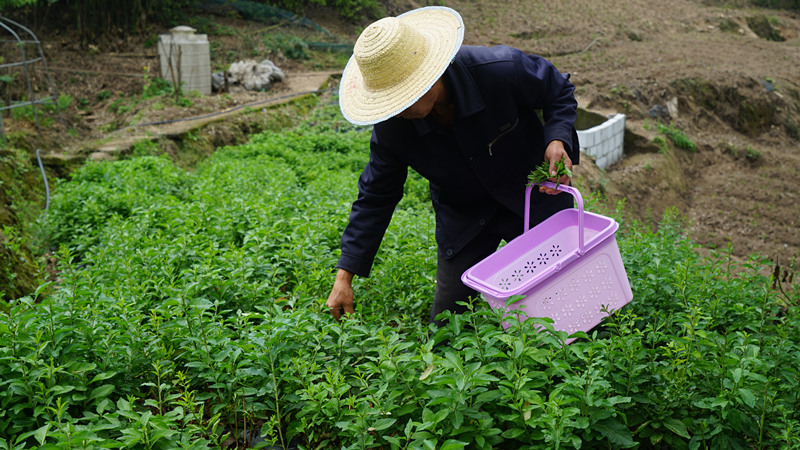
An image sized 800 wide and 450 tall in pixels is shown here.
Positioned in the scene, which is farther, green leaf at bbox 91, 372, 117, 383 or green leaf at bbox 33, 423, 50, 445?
green leaf at bbox 91, 372, 117, 383

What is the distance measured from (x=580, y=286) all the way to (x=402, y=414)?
3.06 ft

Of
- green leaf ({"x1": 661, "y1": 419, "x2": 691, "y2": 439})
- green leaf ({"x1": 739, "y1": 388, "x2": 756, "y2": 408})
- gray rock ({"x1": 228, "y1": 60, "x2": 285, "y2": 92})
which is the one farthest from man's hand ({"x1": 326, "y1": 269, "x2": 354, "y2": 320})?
gray rock ({"x1": 228, "y1": 60, "x2": 285, "y2": 92})

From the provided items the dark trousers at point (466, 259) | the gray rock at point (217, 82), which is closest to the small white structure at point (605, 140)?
the dark trousers at point (466, 259)

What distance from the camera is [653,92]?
40.4 feet

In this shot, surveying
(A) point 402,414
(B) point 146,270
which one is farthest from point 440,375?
(B) point 146,270

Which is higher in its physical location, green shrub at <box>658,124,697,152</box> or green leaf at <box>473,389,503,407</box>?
green leaf at <box>473,389,503,407</box>

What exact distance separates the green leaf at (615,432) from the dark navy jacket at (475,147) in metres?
1.18

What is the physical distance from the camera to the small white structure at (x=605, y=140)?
8.81 meters

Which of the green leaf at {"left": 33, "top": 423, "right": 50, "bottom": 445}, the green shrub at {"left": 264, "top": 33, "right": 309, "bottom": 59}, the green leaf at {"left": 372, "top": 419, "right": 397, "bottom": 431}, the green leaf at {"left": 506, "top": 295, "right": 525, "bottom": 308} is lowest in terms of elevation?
the green shrub at {"left": 264, "top": 33, "right": 309, "bottom": 59}

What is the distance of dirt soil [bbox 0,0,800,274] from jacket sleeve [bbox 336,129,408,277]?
3011 mm

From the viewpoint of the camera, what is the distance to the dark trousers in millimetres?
2916

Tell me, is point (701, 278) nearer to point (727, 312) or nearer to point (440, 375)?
point (727, 312)

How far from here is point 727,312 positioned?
9.49ft

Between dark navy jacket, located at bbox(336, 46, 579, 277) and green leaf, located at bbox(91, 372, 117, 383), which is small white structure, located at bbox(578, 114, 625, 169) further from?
green leaf, located at bbox(91, 372, 117, 383)
